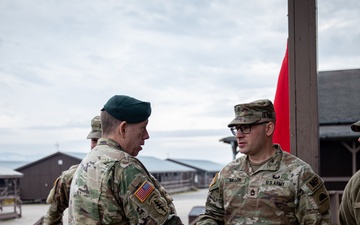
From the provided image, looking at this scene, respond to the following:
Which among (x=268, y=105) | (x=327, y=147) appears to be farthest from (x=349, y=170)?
(x=268, y=105)

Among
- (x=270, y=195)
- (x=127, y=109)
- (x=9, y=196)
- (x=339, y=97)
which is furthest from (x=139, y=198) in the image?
(x=9, y=196)

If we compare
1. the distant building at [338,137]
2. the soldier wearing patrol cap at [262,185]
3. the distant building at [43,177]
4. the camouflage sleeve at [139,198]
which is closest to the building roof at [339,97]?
the distant building at [338,137]

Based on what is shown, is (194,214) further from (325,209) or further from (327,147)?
(327,147)

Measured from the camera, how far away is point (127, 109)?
7.81 ft

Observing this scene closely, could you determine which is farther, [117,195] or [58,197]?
[58,197]

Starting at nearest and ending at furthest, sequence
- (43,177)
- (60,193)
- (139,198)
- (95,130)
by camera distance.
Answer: (139,198) → (60,193) → (95,130) → (43,177)

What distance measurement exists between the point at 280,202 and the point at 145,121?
109 cm

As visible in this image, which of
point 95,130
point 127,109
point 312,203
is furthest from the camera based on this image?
point 95,130

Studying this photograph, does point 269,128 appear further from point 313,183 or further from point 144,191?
point 144,191

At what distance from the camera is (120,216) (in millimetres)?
2229

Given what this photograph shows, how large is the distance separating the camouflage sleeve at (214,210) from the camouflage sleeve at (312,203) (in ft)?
1.72

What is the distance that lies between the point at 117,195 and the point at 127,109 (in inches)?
16.7

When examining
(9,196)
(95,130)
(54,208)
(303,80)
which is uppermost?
(303,80)

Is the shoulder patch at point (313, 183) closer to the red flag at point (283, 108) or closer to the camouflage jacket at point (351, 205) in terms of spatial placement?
the camouflage jacket at point (351, 205)
